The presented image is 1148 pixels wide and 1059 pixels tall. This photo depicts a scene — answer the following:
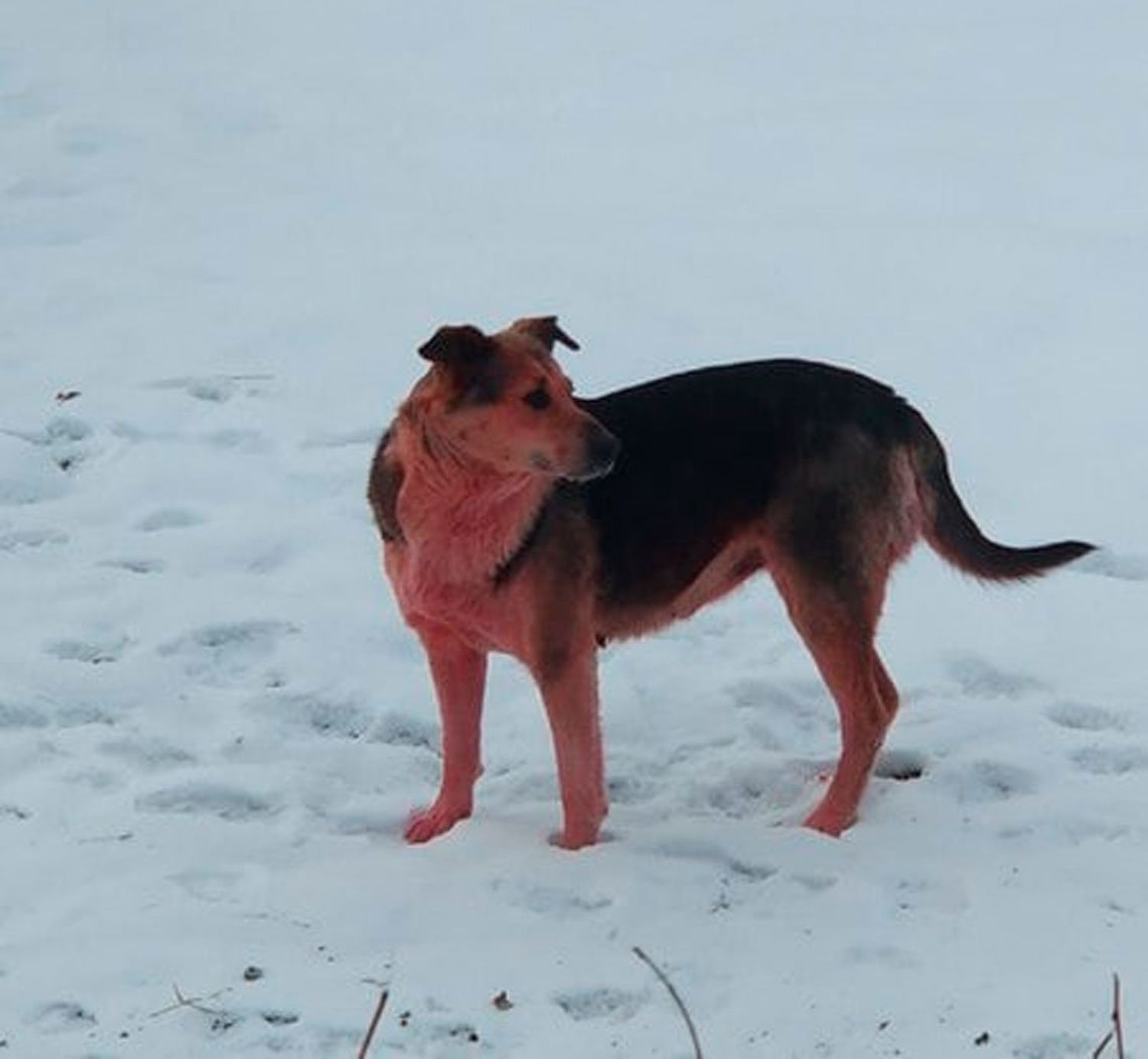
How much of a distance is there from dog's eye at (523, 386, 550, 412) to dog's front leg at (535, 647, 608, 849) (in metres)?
0.65

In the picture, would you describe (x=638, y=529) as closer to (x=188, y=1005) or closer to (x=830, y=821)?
(x=830, y=821)

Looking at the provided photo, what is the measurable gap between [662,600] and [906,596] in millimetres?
1646

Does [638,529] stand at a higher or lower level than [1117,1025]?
lower

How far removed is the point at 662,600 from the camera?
5977 mm

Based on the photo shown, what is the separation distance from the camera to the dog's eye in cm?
546

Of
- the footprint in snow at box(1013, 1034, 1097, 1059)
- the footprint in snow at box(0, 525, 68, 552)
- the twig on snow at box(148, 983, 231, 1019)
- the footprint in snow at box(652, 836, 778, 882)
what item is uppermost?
the footprint in snow at box(0, 525, 68, 552)

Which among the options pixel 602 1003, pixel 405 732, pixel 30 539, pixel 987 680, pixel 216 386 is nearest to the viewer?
pixel 602 1003

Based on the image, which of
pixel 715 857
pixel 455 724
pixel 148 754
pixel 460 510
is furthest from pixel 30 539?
pixel 715 857

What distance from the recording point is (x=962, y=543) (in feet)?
19.8

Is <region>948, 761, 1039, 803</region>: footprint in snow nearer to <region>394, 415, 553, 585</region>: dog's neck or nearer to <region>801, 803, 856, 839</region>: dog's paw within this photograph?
<region>801, 803, 856, 839</region>: dog's paw

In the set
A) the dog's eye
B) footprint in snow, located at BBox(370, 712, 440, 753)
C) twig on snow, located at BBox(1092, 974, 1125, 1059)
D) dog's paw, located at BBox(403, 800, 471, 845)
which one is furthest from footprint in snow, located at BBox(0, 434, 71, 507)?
twig on snow, located at BBox(1092, 974, 1125, 1059)

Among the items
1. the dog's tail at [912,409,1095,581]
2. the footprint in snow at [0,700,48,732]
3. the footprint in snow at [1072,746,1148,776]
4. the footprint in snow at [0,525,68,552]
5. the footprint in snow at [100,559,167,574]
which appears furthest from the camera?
the footprint in snow at [0,525,68,552]

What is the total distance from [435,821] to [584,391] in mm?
3437

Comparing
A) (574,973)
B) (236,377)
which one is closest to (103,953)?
(574,973)
